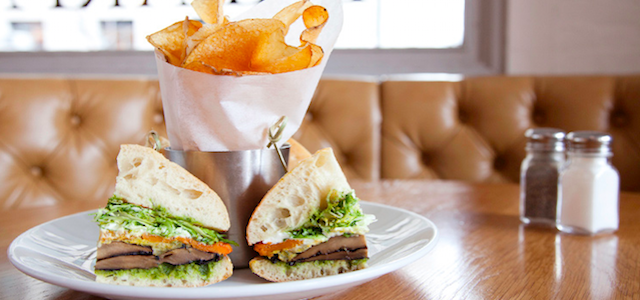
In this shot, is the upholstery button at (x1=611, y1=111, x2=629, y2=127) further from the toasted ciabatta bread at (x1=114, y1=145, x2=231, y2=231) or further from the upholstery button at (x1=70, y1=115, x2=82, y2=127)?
the upholstery button at (x1=70, y1=115, x2=82, y2=127)

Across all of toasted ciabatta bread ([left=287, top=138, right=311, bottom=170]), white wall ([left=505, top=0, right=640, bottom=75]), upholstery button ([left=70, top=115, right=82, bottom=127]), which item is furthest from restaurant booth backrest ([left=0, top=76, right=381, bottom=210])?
toasted ciabatta bread ([left=287, top=138, right=311, bottom=170])

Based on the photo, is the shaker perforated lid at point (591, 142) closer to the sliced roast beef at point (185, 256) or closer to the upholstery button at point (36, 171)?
the sliced roast beef at point (185, 256)

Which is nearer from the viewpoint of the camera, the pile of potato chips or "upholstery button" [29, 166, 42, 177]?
the pile of potato chips

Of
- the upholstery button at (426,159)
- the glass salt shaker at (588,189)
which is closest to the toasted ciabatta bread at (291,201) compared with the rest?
the glass salt shaker at (588,189)

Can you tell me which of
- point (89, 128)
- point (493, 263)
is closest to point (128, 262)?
point (493, 263)

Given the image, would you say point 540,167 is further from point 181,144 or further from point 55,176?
point 55,176

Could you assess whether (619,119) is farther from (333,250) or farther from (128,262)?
(128,262)
